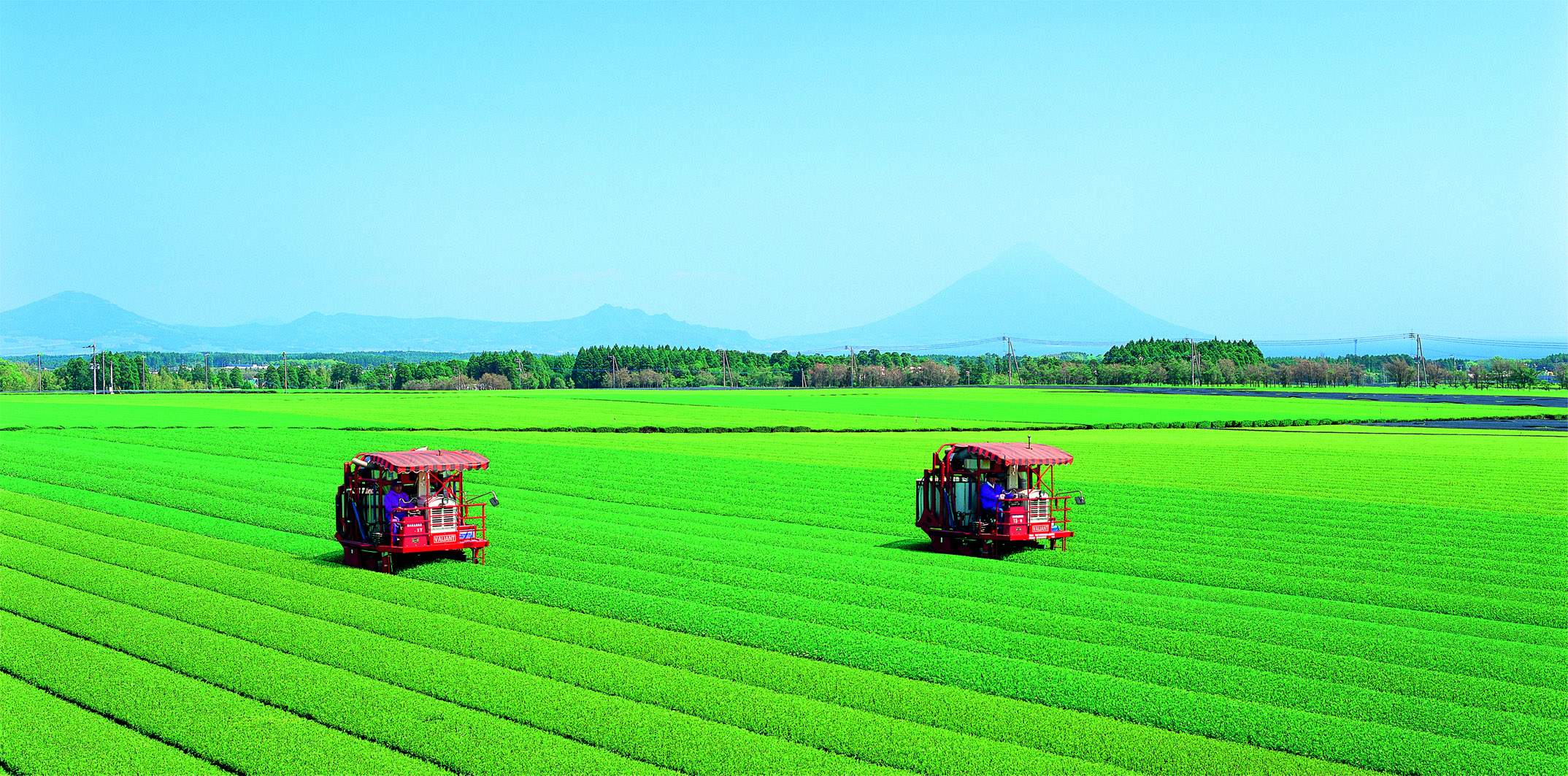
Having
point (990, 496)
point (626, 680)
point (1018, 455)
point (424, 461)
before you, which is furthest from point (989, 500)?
point (424, 461)

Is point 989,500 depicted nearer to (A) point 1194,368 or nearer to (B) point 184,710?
(B) point 184,710

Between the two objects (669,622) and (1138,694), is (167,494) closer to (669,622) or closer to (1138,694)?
(669,622)

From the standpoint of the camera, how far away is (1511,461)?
49.9 m

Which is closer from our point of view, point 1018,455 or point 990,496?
point 1018,455

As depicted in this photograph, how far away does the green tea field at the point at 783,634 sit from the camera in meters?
13.8

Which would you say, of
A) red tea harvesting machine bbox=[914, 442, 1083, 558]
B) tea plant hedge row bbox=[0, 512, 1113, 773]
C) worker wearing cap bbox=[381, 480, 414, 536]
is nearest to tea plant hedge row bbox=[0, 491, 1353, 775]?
tea plant hedge row bbox=[0, 512, 1113, 773]

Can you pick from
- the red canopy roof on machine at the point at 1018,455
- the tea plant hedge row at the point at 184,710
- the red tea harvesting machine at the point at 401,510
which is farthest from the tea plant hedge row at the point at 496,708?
the red canopy roof on machine at the point at 1018,455

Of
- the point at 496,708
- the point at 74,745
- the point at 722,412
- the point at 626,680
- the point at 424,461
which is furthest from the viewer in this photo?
the point at 722,412

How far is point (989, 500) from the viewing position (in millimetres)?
25875

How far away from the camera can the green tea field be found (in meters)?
13.8

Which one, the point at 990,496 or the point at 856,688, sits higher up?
the point at 990,496

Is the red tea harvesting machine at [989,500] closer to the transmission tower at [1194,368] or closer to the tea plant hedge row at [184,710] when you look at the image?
the tea plant hedge row at [184,710]

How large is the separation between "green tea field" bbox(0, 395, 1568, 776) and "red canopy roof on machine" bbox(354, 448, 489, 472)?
2.15m

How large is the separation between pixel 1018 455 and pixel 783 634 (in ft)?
28.6
